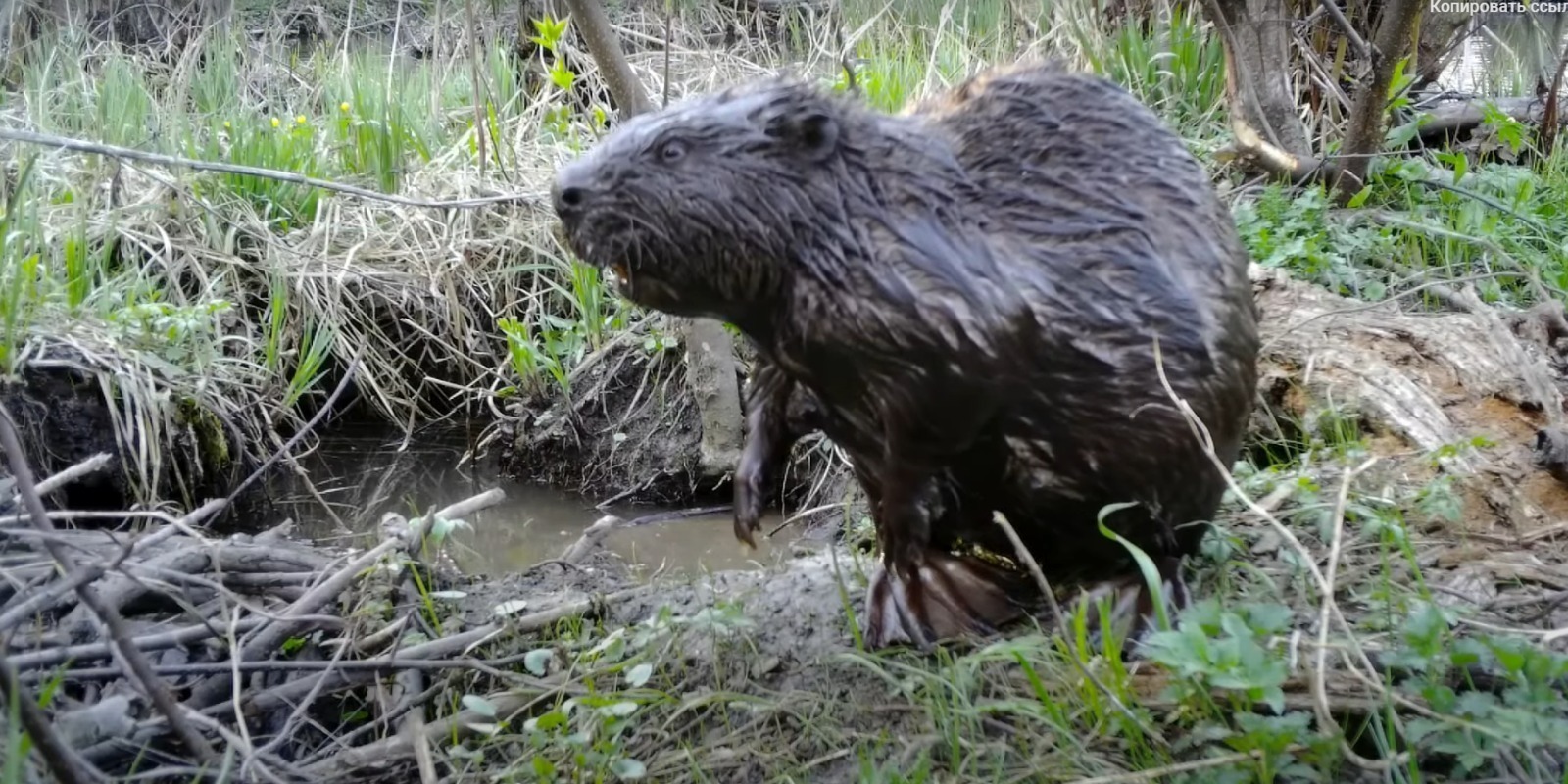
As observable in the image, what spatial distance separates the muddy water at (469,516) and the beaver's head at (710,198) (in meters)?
1.63

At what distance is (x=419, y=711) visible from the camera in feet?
7.23

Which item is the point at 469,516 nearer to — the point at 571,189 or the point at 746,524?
the point at 746,524

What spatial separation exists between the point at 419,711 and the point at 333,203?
3.18 m

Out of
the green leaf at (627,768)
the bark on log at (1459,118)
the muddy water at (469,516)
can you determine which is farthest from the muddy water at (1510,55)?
the green leaf at (627,768)

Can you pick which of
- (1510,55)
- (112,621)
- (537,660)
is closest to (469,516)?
(537,660)

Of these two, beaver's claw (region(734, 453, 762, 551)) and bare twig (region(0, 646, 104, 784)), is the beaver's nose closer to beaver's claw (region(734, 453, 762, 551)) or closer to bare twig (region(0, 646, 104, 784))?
beaver's claw (region(734, 453, 762, 551))

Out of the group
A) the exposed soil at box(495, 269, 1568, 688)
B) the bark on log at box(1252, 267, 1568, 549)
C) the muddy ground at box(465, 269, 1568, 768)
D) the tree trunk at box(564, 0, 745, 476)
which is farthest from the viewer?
the tree trunk at box(564, 0, 745, 476)

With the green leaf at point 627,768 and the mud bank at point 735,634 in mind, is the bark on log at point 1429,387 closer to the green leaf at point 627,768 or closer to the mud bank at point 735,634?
the mud bank at point 735,634

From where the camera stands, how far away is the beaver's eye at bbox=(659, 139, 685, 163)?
5.87ft

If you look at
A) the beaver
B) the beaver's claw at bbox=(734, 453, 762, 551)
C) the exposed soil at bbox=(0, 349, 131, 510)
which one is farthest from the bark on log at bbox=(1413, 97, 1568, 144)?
the exposed soil at bbox=(0, 349, 131, 510)

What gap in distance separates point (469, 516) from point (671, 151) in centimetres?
231

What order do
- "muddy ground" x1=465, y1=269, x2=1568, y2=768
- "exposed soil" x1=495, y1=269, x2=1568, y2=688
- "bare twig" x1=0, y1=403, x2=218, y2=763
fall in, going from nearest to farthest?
1. "bare twig" x1=0, y1=403, x2=218, y2=763
2. "muddy ground" x1=465, y1=269, x2=1568, y2=768
3. "exposed soil" x1=495, y1=269, x2=1568, y2=688

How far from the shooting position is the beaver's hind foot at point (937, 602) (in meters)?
2.13

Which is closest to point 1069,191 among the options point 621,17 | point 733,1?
point 621,17
